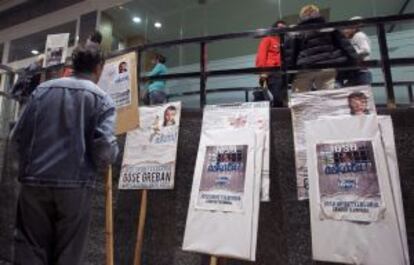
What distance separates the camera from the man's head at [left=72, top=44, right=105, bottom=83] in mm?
1921

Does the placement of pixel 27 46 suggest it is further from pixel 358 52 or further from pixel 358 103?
pixel 358 103

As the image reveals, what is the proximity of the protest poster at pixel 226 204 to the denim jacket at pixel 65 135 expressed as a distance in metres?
0.55

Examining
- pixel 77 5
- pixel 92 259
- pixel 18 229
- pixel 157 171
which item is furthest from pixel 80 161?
pixel 77 5

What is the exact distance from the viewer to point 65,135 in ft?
5.69

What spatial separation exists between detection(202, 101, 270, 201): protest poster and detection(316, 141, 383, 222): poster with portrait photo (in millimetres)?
294

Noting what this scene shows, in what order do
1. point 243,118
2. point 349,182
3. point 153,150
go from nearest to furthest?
point 349,182, point 243,118, point 153,150

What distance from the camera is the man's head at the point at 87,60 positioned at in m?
1.92

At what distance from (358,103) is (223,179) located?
2.76 ft

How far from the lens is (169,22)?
708 centimetres

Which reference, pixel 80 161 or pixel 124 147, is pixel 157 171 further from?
pixel 80 161

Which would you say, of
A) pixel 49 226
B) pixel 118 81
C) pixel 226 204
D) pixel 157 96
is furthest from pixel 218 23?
pixel 49 226

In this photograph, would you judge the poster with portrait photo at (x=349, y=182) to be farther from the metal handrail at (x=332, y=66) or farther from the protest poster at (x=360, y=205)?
the metal handrail at (x=332, y=66)

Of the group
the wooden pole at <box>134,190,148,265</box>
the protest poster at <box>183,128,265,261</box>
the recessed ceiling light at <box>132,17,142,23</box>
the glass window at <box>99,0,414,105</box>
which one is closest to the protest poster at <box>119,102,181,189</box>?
the wooden pole at <box>134,190,148,265</box>

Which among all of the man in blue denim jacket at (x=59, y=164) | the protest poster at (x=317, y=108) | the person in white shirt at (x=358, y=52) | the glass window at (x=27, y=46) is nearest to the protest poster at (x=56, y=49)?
the man in blue denim jacket at (x=59, y=164)
